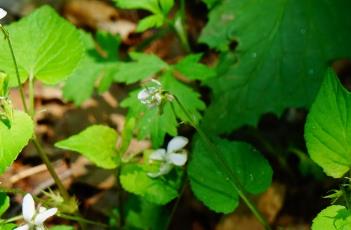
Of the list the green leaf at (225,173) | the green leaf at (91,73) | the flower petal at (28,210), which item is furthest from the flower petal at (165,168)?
the green leaf at (91,73)

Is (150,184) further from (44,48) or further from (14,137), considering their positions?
(44,48)

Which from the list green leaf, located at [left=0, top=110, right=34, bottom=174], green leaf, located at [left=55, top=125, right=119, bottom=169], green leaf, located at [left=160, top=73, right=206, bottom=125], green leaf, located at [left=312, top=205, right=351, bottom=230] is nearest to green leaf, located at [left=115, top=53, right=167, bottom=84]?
green leaf, located at [left=160, top=73, right=206, bottom=125]

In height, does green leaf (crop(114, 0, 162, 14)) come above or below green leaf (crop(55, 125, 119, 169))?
above

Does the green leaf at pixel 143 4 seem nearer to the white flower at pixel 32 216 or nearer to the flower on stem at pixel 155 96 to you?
the flower on stem at pixel 155 96

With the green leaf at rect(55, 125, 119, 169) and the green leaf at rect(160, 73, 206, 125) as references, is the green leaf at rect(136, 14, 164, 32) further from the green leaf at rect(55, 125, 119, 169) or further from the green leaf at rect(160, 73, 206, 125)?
the green leaf at rect(55, 125, 119, 169)

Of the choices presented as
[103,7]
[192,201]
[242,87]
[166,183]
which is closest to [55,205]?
[166,183]

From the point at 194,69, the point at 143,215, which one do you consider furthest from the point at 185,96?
the point at 143,215

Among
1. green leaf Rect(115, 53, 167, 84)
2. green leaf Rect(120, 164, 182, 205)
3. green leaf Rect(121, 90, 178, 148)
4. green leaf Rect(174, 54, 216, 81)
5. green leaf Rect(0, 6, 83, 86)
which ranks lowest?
green leaf Rect(120, 164, 182, 205)
